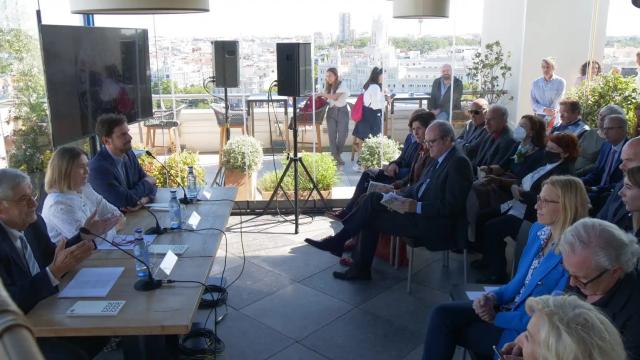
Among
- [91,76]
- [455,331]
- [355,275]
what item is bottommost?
[355,275]

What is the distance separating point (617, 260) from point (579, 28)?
Result: 6698 mm

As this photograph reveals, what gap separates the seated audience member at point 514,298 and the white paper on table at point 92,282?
154cm

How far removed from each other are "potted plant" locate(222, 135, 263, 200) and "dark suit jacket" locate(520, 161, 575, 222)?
3.00 metres

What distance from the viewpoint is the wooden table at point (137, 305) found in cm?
208

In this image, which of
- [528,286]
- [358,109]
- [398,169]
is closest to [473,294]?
[528,286]

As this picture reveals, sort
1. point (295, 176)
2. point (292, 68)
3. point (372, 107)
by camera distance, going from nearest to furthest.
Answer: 1. point (292, 68)
2. point (295, 176)
3. point (372, 107)

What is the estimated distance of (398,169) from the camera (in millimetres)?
5277

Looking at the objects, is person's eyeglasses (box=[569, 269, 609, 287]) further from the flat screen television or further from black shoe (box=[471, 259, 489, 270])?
the flat screen television

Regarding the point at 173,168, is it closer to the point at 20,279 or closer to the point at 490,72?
the point at 20,279

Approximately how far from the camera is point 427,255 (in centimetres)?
488

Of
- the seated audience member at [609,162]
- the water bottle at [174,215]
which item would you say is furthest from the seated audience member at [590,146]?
the water bottle at [174,215]

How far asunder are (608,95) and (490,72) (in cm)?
167

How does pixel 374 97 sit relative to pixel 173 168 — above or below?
above

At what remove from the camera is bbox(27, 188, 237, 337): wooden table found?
2.08 metres
